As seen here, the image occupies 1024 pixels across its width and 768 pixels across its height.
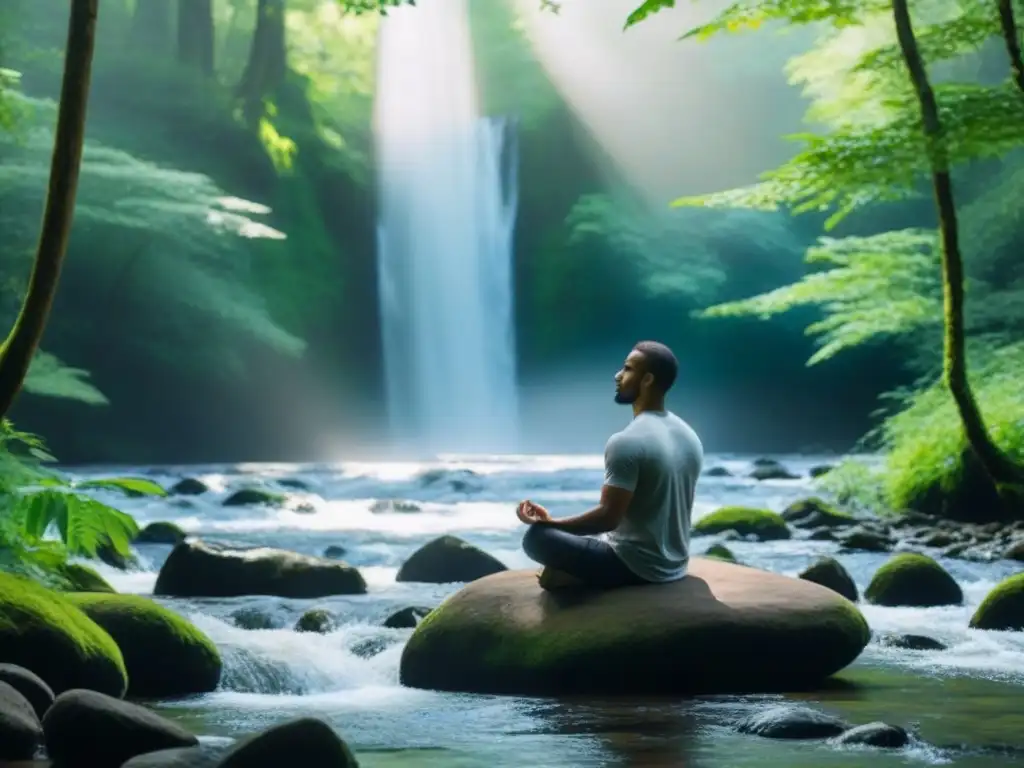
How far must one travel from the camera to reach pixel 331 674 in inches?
265

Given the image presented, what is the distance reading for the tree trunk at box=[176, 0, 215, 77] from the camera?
30.1 m

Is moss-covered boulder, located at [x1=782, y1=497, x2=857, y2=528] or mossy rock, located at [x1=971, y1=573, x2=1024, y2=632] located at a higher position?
moss-covered boulder, located at [x1=782, y1=497, x2=857, y2=528]

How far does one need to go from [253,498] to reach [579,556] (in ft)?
39.3

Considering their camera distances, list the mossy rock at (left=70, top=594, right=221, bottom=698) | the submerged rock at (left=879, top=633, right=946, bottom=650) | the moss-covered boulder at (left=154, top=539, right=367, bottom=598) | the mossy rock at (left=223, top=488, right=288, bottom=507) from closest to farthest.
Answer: the mossy rock at (left=70, top=594, right=221, bottom=698) → the submerged rock at (left=879, top=633, right=946, bottom=650) → the moss-covered boulder at (left=154, top=539, right=367, bottom=598) → the mossy rock at (left=223, top=488, right=288, bottom=507)

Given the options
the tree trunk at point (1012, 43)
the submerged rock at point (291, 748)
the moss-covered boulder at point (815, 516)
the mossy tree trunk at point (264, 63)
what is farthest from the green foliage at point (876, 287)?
the submerged rock at point (291, 748)

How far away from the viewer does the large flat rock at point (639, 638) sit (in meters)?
5.87

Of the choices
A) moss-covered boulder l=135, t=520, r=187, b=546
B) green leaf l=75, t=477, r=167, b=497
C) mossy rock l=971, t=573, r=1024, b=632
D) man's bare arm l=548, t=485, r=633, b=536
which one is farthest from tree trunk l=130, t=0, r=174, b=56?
man's bare arm l=548, t=485, r=633, b=536

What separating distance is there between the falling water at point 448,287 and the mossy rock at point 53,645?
26.3m

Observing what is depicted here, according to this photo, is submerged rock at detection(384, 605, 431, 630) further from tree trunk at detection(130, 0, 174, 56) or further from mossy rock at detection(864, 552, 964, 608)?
tree trunk at detection(130, 0, 174, 56)

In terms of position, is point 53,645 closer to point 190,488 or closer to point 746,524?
A: point 746,524

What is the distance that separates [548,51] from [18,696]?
35.1 m

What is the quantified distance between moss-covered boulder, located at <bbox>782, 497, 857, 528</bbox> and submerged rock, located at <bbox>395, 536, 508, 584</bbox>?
16.2 feet

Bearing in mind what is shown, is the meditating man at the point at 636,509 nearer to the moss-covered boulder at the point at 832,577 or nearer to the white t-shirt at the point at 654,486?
the white t-shirt at the point at 654,486

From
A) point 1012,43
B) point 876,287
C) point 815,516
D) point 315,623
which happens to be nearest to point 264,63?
point 876,287
